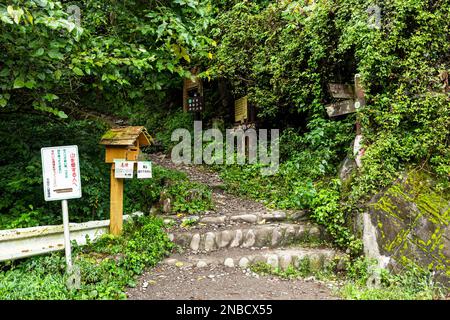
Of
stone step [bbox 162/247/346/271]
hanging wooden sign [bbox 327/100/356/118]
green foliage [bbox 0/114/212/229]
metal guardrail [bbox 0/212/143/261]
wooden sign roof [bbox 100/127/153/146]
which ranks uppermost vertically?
hanging wooden sign [bbox 327/100/356/118]

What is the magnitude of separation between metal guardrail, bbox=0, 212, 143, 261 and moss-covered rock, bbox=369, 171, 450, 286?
4275 mm

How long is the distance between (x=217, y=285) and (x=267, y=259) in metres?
0.94

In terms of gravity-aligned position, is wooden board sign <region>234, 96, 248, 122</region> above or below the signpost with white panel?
above

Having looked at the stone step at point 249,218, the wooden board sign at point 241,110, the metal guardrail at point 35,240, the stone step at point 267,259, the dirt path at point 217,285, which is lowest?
the dirt path at point 217,285

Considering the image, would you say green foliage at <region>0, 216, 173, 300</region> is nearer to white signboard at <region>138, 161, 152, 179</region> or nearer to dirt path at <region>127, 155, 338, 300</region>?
dirt path at <region>127, 155, 338, 300</region>

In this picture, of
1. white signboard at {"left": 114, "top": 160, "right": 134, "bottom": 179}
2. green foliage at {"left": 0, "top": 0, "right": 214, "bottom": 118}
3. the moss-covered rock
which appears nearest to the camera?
green foliage at {"left": 0, "top": 0, "right": 214, "bottom": 118}

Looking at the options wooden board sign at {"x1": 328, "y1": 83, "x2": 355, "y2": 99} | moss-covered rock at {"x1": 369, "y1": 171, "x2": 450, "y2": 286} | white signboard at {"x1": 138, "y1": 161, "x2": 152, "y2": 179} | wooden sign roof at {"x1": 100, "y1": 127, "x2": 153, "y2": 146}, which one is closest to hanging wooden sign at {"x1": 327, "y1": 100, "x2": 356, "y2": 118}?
wooden board sign at {"x1": 328, "y1": 83, "x2": 355, "y2": 99}

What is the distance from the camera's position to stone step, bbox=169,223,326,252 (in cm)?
538

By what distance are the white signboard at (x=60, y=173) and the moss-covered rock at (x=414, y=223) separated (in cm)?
420

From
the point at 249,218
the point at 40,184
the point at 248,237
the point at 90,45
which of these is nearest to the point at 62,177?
the point at 40,184

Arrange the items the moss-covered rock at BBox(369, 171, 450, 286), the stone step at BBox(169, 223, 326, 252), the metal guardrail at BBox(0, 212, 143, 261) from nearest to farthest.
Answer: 1. the metal guardrail at BBox(0, 212, 143, 261)
2. the moss-covered rock at BBox(369, 171, 450, 286)
3. the stone step at BBox(169, 223, 326, 252)

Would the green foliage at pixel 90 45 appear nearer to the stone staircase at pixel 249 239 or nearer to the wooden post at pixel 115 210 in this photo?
the wooden post at pixel 115 210

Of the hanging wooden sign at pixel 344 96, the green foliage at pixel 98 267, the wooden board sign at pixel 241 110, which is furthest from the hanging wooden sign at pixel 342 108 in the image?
the green foliage at pixel 98 267

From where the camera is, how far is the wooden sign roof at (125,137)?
5.18 meters
